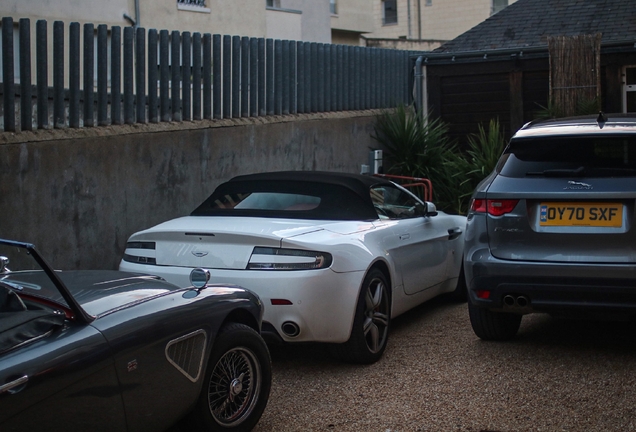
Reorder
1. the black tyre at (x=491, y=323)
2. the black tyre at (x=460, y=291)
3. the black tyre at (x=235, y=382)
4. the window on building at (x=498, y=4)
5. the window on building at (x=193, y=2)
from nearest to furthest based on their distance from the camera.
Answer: the black tyre at (x=235, y=382) → the black tyre at (x=491, y=323) → the black tyre at (x=460, y=291) → the window on building at (x=193, y=2) → the window on building at (x=498, y=4)

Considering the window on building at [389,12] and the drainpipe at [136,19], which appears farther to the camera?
the window on building at [389,12]

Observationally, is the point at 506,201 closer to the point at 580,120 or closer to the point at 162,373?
the point at 580,120

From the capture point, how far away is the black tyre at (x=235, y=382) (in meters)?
4.02

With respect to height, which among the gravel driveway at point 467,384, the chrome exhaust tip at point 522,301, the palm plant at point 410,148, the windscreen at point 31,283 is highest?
the palm plant at point 410,148

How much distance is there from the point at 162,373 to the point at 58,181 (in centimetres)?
403

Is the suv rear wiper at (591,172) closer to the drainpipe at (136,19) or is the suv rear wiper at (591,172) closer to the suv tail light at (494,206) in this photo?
the suv tail light at (494,206)

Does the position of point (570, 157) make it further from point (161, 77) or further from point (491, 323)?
point (161, 77)

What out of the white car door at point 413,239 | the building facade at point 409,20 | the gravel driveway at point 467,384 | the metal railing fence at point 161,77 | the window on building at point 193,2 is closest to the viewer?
the gravel driveway at point 467,384

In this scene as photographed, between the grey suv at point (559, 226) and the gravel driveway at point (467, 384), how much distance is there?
422mm

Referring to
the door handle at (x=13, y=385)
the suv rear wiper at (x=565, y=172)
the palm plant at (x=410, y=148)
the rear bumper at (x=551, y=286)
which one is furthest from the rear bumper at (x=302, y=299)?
the palm plant at (x=410, y=148)

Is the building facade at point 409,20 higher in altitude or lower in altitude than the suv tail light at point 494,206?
higher

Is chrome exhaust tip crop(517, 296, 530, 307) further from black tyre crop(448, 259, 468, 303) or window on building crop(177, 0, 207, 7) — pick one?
window on building crop(177, 0, 207, 7)

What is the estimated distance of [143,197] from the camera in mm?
8078

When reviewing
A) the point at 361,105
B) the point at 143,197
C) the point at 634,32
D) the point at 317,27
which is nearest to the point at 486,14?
the point at 317,27
